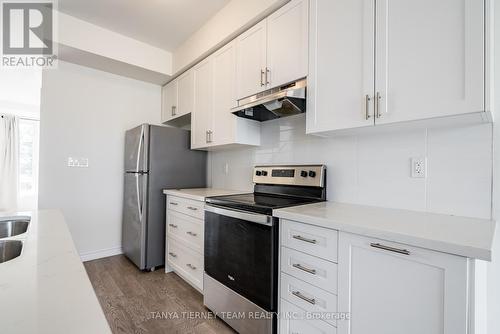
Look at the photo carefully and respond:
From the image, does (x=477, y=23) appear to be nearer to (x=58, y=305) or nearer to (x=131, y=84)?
(x=58, y=305)

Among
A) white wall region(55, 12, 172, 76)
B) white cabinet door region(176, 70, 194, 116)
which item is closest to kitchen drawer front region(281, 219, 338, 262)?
white cabinet door region(176, 70, 194, 116)

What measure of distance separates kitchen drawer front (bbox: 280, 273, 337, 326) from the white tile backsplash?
711 millimetres

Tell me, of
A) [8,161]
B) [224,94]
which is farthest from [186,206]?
[8,161]

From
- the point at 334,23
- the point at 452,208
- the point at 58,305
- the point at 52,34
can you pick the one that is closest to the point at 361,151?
the point at 452,208

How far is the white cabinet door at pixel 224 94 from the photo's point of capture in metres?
2.24

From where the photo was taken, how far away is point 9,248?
3.22 ft

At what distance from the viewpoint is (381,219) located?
121 centimetres

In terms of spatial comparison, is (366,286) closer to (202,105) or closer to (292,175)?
(292,175)

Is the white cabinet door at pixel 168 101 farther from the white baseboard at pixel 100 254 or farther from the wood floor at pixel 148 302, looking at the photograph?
the wood floor at pixel 148 302

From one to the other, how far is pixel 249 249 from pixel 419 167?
113 centimetres

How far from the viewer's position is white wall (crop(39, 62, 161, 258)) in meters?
2.78

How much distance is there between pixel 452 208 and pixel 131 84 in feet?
11.9

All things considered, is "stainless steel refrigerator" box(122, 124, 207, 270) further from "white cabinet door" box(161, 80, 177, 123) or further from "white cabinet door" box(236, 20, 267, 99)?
"white cabinet door" box(236, 20, 267, 99)

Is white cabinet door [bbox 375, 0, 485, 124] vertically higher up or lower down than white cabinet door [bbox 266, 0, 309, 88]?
lower down
